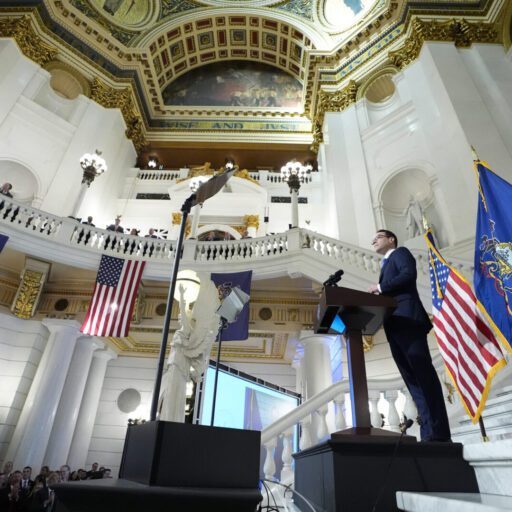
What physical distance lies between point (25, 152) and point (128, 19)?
965 centimetres

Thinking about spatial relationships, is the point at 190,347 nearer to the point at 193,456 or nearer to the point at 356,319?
the point at 356,319

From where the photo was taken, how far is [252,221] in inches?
582

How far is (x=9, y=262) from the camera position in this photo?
920 centimetres

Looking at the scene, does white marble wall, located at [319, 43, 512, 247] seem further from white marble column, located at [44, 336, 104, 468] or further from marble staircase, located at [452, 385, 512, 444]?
white marble column, located at [44, 336, 104, 468]

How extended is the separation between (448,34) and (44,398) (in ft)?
58.5

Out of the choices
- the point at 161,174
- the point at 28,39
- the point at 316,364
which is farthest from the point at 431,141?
the point at 28,39

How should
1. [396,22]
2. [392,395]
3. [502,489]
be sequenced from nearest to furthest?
[502,489] → [392,395] → [396,22]

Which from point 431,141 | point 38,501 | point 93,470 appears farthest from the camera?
point 431,141

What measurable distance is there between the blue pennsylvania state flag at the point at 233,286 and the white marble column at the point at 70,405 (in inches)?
171

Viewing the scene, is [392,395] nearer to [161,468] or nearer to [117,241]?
[161,468]

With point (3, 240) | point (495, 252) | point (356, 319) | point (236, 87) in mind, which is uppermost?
point (236, 87)

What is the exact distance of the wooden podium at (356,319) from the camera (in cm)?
212

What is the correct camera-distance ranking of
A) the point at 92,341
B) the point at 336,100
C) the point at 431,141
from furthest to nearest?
the point at 336,100 → the point at 431,141 → the point at 92,341

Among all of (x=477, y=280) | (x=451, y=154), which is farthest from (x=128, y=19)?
(x=477, y=280)
